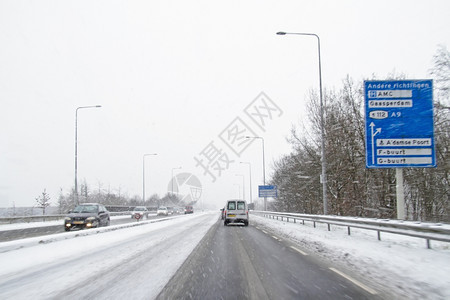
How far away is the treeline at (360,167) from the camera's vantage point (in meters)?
18.2

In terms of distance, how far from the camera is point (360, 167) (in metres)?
24.8

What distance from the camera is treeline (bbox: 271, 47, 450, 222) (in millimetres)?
18188

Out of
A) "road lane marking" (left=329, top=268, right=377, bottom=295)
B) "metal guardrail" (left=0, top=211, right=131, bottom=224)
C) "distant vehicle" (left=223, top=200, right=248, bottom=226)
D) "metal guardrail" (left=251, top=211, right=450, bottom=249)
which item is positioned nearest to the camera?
"road lane marking" (left=329, top=268, right=377, bottom=295)

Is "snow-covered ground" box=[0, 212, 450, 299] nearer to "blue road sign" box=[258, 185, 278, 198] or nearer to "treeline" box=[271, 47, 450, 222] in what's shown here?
"treeline" box=[271, 47, 450, 222]

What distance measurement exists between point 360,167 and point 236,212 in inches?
401

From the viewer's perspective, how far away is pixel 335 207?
27156mm

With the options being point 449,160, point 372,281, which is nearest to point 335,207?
point 449,160

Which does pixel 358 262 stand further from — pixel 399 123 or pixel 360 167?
pixel 360 167

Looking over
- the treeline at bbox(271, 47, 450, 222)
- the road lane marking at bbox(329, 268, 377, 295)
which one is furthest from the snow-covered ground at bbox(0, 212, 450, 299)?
the treeline at bbox(271, 47, 450, 222)

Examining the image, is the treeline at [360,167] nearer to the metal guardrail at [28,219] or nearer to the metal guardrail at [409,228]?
the metal guardrail at [409,228]

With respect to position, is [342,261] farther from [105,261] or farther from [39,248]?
[39,248]

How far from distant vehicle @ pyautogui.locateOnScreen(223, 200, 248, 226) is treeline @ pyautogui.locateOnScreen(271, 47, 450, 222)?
7.79 meters

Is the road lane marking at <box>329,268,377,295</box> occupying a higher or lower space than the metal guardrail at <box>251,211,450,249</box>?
lower

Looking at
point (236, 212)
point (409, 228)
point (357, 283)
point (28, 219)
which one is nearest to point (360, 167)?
point (236, 212)
